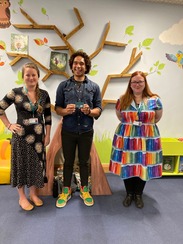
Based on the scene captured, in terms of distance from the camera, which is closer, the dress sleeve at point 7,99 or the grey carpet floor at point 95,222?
the grey carpet floor at point 95,222

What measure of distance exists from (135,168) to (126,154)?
0.51 ft

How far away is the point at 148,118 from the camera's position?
179cm

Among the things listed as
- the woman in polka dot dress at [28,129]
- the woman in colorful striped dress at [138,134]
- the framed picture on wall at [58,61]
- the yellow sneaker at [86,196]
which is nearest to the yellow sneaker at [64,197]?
the yellow sneaker at [86,196]

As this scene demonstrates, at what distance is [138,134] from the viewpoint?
6.01 feet

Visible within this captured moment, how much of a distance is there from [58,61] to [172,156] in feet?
6.22

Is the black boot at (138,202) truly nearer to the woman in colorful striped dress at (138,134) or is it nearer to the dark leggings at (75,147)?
the woman in colorful striped dress at (138,134)

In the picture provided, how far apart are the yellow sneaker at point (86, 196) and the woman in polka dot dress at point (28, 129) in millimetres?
440

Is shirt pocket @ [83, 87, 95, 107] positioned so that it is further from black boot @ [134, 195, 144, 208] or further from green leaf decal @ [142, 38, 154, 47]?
green leaf decal @ [142, 38, 154, 47]

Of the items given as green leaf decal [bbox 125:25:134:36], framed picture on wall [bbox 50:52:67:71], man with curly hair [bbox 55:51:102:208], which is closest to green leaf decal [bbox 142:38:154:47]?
green leaf decal [bbox 125:25:134:36]

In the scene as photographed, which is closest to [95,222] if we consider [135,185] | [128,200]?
[128,200]

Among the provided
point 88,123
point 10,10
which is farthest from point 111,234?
point 10,10

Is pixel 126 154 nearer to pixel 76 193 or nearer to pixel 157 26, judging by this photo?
pixel 76 193

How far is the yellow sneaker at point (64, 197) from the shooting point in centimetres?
195

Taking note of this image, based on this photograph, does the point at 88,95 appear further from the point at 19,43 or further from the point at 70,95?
the point at 19,43
